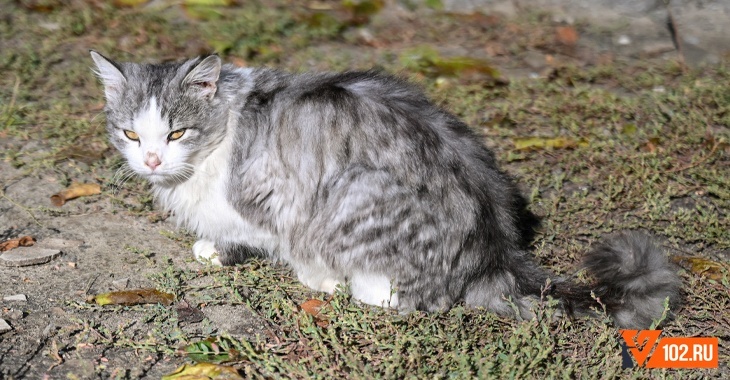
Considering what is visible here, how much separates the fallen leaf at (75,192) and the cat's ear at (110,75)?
0.90m

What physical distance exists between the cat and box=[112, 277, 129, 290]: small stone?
16.7 inches

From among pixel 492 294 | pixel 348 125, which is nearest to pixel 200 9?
pixel 348 125

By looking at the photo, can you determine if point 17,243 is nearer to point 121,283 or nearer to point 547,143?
point 121,283

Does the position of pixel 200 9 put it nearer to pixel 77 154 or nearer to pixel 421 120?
pixel 77 154

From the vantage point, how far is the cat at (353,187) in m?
3.59

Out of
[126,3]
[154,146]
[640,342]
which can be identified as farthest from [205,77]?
[126,3]

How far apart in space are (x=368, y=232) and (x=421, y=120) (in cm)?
60

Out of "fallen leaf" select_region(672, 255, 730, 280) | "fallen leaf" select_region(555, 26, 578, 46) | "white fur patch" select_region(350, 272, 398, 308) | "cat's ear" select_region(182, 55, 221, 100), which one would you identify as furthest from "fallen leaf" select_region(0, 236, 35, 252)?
"fallen leaf" select_region(555, 26, 578, 46)

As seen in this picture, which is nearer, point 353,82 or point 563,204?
point 353,82

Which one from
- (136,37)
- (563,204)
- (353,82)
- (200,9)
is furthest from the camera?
(200,9)

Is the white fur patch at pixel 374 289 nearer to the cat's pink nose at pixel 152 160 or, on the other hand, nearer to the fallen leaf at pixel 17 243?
the cat's pink nose at pixel 152 160

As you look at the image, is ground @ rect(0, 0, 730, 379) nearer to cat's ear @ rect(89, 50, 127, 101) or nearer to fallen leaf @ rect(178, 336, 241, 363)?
fallen leaf @ rect(178, 336, 241, 363)

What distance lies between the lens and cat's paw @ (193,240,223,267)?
404 cm

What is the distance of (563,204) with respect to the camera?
4754mm
